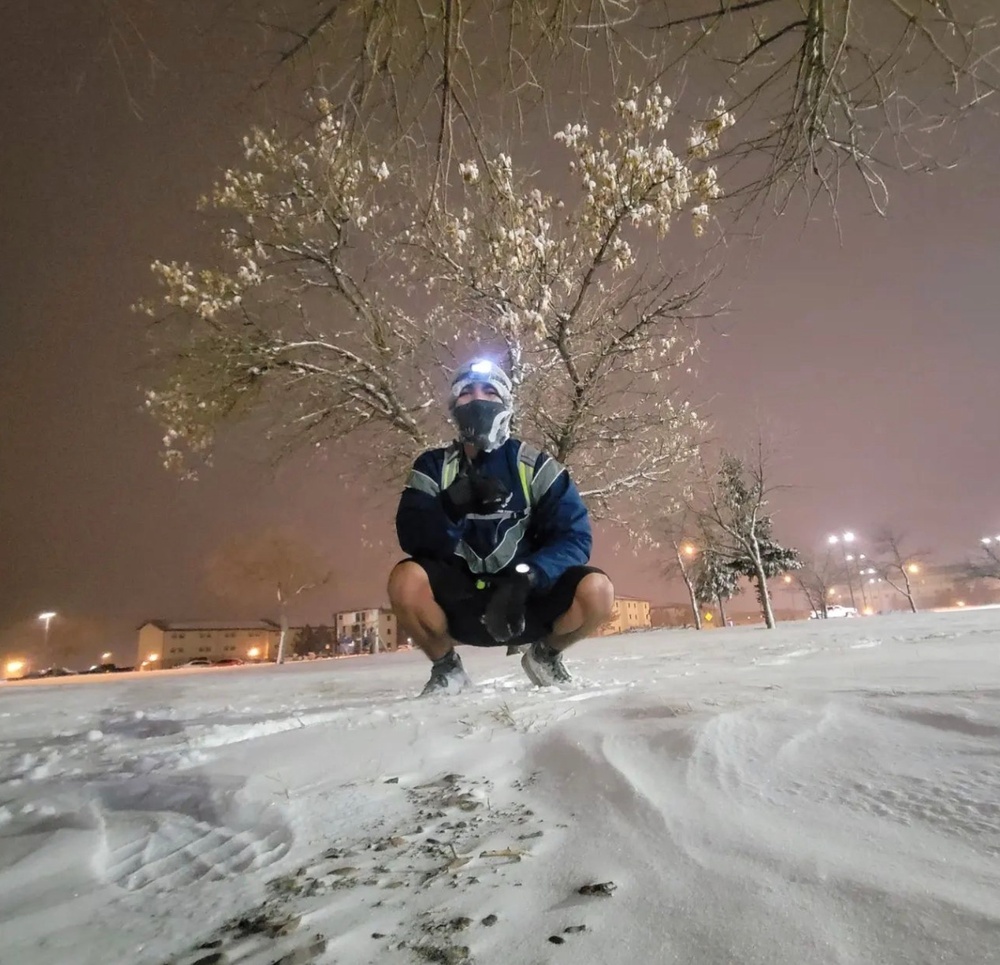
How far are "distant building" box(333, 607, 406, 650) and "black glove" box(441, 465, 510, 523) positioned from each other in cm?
6390

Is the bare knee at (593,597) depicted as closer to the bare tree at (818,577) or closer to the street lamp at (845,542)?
the street lamp at (845,542)

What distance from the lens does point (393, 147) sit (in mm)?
3330

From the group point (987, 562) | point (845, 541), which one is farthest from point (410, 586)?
point (987, 562)

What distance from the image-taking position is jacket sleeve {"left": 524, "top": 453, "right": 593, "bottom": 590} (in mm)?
2939

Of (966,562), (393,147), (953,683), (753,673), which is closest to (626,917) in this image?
(953,683)

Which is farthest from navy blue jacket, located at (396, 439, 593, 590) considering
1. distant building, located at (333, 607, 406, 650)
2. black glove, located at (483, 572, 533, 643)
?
distant building, located at (333, 607, 406, 650)

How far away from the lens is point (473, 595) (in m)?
3.02

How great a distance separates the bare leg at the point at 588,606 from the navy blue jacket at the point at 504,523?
13 centimetres

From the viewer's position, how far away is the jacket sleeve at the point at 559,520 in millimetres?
2939

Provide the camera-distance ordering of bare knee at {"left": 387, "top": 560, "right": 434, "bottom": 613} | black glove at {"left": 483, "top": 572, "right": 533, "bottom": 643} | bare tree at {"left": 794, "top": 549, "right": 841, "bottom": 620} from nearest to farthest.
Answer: black glove at {"left": 483, "top": 572, "right": 533, "bottom": 643} → bare knee at {"left": 387, "top": 560, "right": 434, "bottom": 613} → bare tree at {"left": 794, "top": 549, "right": 841, "bottom": 620}

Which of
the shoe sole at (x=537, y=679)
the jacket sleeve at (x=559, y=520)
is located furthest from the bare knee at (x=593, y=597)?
the shoe sole at (x=537, y=679)

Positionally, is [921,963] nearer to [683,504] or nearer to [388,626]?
[683,504]

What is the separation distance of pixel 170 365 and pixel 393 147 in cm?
651

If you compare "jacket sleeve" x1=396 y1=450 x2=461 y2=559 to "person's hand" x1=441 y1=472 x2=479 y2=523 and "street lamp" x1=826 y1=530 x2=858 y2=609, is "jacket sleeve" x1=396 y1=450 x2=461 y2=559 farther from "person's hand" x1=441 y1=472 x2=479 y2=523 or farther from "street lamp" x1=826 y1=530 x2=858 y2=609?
"street lamp" x1=826 y1=530 x2=858 y2=609
